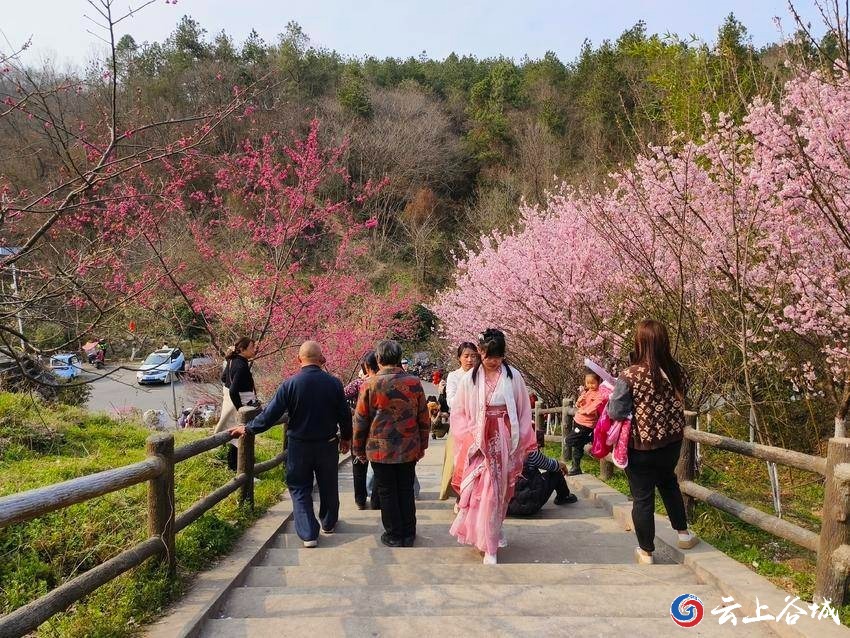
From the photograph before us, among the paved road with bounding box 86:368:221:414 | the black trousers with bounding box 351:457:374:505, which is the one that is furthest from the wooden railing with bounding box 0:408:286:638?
the paved road with bounding box 86:368:221:414

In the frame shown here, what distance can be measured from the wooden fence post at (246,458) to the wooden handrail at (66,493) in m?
1.59

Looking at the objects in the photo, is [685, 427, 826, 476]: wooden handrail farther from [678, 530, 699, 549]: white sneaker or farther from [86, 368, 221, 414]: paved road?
[86, 368, 221, 414]: paved road

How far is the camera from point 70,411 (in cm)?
991

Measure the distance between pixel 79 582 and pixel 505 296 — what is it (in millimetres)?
9311

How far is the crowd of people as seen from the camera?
3.89m

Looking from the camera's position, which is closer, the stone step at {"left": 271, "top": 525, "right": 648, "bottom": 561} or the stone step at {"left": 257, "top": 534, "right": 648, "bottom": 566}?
the stone step at {"left": 257, "top": 534, "right": 648, "bottom": 566}

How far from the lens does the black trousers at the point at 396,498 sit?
4543 mm

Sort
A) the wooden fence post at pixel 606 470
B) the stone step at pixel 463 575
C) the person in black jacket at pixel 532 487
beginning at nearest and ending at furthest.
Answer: the stone step at pixel 463 575 < the person in black jacket at pixel 532 487 < the wooden fence post at pixel 606 470

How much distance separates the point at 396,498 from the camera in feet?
15.1

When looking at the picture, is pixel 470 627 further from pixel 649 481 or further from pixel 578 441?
pixel 578 441

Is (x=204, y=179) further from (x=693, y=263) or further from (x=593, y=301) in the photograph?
(x=693, y=263)

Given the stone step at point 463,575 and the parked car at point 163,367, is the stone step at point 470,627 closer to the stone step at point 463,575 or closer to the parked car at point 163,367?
the stone step at point 463,575

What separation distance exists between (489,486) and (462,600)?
107 centimetres

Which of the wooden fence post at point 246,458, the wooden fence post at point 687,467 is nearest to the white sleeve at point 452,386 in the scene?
the wooden fence post at point 246,458
